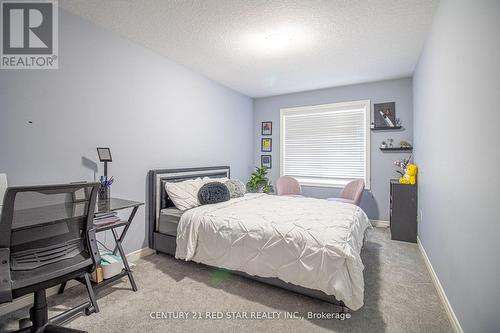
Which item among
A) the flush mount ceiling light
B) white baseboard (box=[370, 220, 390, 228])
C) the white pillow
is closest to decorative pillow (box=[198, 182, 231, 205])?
the white pillow

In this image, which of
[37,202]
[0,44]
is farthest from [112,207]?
[0,44]

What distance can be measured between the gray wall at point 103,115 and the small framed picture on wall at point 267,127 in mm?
1746

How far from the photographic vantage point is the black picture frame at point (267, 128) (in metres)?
5.48

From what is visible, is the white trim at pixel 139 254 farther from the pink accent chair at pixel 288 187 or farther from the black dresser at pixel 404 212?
the black dresser at pixel 404 212

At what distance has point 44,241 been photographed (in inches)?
56.6

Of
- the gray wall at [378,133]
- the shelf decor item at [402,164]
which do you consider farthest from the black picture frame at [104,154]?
the shelf decor item at [402,164]

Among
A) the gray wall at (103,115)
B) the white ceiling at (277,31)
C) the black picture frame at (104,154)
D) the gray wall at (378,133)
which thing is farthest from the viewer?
the gray wall at (378,133)

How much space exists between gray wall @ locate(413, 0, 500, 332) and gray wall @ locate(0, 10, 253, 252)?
318 cm

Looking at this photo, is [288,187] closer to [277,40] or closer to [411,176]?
[411,176]

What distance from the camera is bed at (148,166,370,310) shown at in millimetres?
1855

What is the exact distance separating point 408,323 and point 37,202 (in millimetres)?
2649

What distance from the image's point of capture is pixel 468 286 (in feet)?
4.93

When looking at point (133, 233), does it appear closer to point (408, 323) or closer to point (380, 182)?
point (408, 323)

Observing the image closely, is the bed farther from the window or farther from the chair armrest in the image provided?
the window
